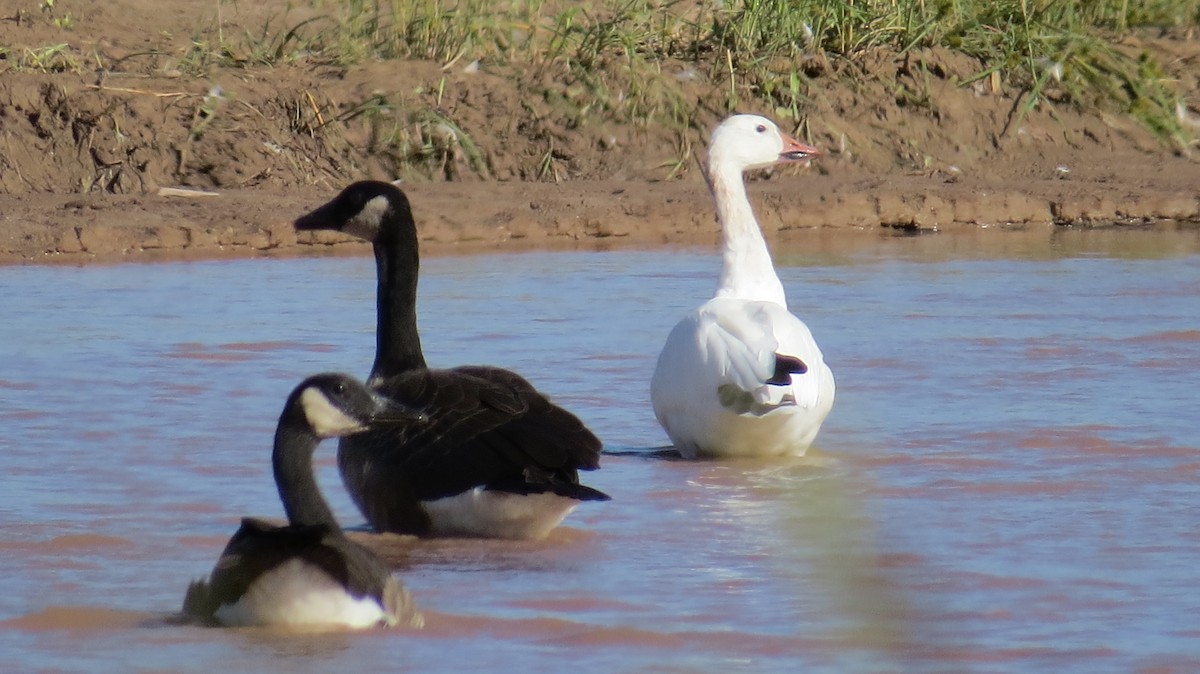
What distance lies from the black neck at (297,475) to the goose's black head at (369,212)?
170 centimetres

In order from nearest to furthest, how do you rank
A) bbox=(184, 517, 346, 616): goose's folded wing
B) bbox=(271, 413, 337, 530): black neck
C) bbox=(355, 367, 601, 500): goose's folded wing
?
bbox=(184, 517, 346, 616): goose's folded wing < bbox=(271, 413, 337, 530): black neck < bbox=(355, 367, 601, 500): goose's folded wing

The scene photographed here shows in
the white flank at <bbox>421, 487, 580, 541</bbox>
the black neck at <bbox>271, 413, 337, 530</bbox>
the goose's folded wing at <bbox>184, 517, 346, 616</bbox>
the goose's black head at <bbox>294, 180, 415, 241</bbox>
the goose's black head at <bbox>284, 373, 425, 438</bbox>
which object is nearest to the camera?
the goose's folded wing at <bbox>184, 517, 346, 616</bbox>

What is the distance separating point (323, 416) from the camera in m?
4.54

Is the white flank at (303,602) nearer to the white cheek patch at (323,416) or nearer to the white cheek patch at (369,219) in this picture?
the white cheek patch at (323,416)

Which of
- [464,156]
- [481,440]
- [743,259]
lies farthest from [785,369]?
[464,156]

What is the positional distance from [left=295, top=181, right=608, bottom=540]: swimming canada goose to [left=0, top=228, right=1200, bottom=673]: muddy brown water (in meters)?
0.12

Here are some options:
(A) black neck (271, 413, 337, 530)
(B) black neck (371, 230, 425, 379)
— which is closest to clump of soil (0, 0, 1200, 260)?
(B) black neck (371, 230, 425, 379)

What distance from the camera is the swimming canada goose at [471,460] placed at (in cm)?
490

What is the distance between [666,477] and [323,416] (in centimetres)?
178

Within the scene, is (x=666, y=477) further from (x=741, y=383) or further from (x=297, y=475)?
(x=297, y=475)

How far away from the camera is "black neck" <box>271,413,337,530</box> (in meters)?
4.42

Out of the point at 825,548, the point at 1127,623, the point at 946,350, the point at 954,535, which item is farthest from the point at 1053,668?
the point at 946,350

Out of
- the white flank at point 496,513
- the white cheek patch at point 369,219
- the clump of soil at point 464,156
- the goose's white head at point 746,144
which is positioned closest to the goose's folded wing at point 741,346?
the white flank at point 496,513

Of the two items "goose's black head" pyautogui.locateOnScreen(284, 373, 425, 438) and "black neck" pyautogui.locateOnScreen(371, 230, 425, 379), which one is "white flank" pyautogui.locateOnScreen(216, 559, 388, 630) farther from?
"black neck" pyautogui.locateOnScreen(371, 230, 425, 379)
